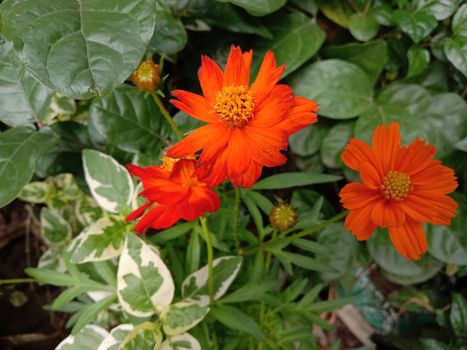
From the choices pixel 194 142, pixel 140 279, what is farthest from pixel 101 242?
pixel 194 142

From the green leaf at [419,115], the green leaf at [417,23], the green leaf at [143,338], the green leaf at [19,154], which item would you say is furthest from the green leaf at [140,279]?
the green leaf at [417,23]

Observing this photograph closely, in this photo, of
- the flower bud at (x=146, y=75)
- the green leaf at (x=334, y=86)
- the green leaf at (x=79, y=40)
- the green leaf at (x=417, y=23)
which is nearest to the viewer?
the green leaf at (x=79, y=40)

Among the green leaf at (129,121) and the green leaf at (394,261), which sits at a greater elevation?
the green leaf at (129,121)

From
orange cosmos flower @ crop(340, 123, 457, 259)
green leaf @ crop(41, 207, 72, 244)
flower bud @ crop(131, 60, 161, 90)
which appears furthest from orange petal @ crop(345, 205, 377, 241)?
green leaf @ crop(41, 207, 72, 244)

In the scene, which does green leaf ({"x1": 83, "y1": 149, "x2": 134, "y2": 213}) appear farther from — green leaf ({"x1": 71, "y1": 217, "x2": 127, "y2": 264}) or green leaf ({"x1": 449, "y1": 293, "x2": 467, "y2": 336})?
green leaf ({"x1": 449, "y1": 293, "x2": 467, "y2": 336})

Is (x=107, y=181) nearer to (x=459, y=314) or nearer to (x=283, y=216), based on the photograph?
(x=283, y=216)

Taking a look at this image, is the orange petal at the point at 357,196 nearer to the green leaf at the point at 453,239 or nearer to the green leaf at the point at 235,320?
the green leaf at the point at 235,320
